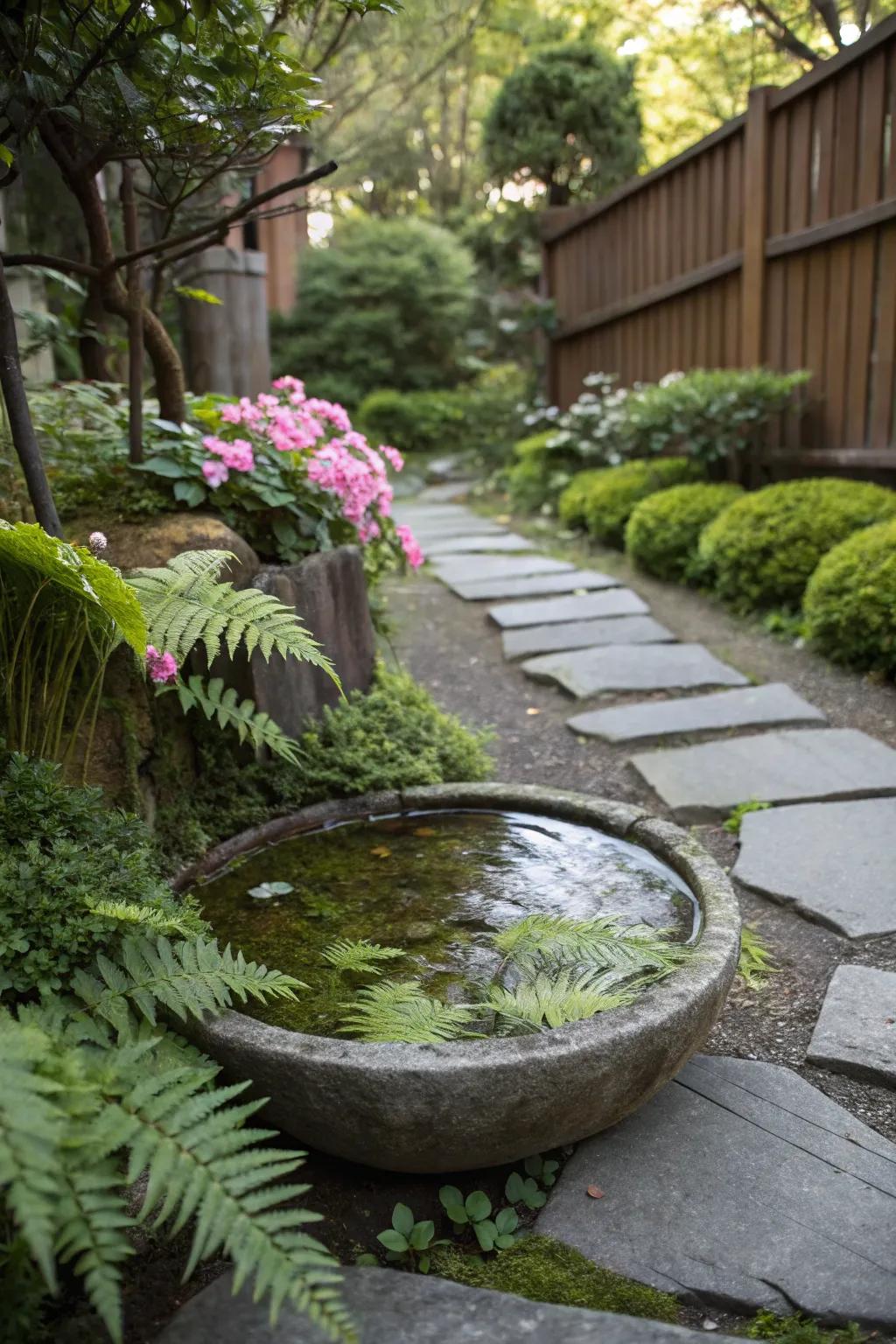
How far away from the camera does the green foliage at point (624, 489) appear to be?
6703 mm

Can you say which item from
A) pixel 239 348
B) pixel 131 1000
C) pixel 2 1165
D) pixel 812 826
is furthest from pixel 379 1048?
pixel 239 348

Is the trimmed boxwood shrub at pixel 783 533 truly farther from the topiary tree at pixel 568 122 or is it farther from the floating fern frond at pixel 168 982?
the topiary tree at pixel 568 122

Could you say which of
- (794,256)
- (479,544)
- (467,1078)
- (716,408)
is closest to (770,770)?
(467,1078)

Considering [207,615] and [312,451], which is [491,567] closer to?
[312,451]

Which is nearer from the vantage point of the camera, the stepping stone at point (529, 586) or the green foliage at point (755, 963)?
the green foliage at point (755, 963)

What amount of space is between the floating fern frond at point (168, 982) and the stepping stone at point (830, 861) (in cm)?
148

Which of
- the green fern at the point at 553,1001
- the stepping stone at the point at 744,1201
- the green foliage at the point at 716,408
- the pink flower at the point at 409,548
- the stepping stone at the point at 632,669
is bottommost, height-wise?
the stepping stone at the point at 744,1201

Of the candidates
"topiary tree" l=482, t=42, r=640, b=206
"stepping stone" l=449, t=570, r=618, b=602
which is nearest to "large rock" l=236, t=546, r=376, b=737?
"stepping stone" l=449, t=570, r=618, b=602

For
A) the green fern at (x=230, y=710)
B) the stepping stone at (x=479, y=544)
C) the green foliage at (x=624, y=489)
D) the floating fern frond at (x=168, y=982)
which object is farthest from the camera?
the stepping stone at (x=479, y=544)

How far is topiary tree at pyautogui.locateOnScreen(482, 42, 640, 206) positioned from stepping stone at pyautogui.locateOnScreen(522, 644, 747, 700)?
710cm

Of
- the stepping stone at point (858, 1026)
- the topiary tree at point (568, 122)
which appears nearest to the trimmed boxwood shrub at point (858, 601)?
the stepping stone at point (858, 1026)

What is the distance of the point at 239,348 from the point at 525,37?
779 cm

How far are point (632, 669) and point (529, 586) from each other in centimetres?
149

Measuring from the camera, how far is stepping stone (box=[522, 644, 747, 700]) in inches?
172
